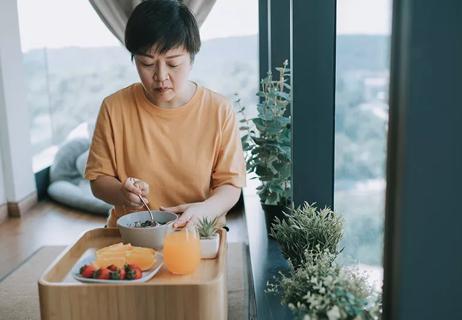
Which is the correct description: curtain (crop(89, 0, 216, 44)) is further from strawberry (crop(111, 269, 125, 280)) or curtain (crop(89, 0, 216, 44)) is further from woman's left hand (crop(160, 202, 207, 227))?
Answer: strawberry (crop(111, 269, 125, 280))

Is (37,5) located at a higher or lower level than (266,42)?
higher

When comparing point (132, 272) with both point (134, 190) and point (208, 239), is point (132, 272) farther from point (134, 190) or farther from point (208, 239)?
point (134, 190)

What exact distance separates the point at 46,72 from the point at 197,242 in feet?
13.9

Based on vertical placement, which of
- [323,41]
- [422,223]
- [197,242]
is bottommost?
[197,242]

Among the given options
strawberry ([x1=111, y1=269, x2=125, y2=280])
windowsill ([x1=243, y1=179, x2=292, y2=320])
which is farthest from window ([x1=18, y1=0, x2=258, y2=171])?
strawberry ([x1=111, y1=269, x2=125, y2=280])

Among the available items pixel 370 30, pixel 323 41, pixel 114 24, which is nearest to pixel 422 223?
pixel 370 30

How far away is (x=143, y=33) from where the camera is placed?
4.92ft

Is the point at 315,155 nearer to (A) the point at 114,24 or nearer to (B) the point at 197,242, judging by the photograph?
(B) the point at 197,242

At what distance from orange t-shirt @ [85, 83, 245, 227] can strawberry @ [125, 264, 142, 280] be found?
1.74 feet

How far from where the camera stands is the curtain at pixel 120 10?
10.5 feet

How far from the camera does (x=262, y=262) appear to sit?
1899mm

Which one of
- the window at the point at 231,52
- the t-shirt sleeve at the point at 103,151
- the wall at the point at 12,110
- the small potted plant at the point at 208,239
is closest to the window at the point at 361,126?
the small potted plant at the point at 208,239

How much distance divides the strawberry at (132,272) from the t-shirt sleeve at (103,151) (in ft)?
1.86

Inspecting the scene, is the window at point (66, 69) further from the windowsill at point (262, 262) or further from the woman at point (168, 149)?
the woman at point (168, 149)
